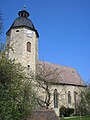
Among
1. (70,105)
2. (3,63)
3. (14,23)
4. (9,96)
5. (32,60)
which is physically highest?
(14,23)

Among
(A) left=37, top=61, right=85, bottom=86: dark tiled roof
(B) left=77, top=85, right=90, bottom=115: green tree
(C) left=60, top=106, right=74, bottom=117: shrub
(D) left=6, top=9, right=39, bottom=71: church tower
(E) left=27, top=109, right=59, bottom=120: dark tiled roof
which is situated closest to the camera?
(E) left=27, top=109, right=59, bottom=120: dark tiled roof

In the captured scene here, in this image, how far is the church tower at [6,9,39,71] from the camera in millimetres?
31469

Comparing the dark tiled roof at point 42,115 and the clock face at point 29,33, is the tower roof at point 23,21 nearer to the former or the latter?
the clock face at point 29,33

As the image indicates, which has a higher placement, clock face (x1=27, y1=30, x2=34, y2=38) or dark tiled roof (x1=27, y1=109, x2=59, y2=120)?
clock face (x1=27, y1=30, x2=34, y2=38)

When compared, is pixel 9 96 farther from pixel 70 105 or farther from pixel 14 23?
pixel 70 105

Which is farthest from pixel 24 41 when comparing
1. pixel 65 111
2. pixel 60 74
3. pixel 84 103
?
pixel 84 103

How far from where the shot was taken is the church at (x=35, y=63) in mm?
31845

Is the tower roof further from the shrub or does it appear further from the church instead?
the shrub

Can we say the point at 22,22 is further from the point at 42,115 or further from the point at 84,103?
the point at 42,115

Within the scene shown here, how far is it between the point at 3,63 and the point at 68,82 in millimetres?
24915

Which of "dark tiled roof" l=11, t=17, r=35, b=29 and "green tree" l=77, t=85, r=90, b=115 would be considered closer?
"dark tiled roof" l=11, t=17, r=35, b=29

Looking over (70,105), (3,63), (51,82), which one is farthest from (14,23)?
(3,63)

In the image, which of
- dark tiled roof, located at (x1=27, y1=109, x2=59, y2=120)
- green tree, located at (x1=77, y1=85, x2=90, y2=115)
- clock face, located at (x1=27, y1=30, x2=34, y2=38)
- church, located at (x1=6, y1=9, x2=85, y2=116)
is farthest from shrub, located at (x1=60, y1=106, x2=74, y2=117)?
dark tiled roof, located at (x1=27, y1=109, x2=59, y2=120)

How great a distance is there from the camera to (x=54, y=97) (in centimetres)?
3553
